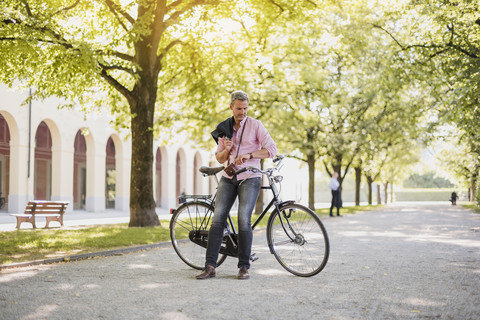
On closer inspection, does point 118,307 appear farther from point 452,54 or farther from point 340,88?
point 340,88

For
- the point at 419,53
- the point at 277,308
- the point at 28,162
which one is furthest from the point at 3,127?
the point at 277,308

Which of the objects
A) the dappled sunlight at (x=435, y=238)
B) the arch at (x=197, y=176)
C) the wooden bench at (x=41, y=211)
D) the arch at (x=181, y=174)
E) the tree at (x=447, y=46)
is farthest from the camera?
the arch at (x=197, y=176)

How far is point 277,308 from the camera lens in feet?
14.1

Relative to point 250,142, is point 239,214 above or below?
below

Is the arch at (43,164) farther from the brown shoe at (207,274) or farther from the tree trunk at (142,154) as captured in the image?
the brown shoe at (207,274)

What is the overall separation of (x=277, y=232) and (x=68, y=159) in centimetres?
2146

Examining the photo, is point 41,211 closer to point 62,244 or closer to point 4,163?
point 62,244

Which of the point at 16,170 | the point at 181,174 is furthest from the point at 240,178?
the point at 181,174

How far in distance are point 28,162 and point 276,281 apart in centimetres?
1990

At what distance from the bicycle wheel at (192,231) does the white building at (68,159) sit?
11548 mm

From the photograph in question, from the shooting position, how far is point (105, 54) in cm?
1201

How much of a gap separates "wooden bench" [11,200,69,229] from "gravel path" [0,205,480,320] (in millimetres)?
7451

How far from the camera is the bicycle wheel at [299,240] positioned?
562 cm

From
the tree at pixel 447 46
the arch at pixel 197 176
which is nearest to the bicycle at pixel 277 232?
the tree at pixel 447 46
